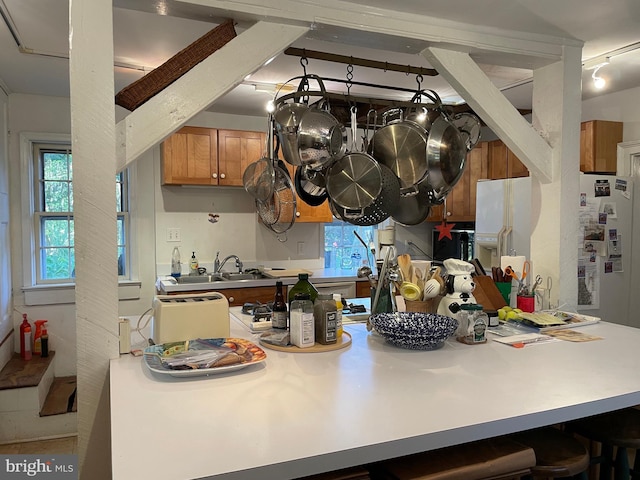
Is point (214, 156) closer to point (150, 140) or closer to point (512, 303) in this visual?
point (150, 140)

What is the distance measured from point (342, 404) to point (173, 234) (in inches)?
132

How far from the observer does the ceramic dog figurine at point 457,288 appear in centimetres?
192

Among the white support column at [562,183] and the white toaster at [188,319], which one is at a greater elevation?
the white support column at [562,183]

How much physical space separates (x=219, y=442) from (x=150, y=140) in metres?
1.11

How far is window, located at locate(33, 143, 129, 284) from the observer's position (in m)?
3.90

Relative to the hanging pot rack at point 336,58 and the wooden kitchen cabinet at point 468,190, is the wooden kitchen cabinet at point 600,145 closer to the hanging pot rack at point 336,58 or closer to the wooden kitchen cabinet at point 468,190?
the wooden kitchen cabinet at point 468,190

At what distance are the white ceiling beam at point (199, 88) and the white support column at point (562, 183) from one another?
142 centimetres

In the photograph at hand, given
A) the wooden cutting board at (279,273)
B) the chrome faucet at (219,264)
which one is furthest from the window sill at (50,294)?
the wooden cutting board at (279,273)

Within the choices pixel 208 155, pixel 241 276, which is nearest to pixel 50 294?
pixel 241 276

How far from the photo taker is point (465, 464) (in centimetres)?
119

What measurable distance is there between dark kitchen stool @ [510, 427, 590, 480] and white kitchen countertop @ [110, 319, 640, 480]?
0.73 ft

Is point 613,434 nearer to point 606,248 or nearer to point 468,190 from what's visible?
point 606,248

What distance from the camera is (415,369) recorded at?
1518mm

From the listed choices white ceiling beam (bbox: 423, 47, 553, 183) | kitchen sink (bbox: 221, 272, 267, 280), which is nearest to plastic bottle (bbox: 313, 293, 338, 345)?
white ceiling beam (bbox: 423, 47, 553, 183)
